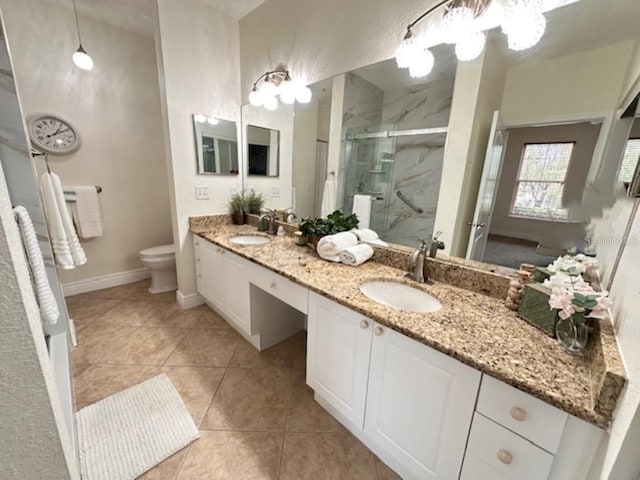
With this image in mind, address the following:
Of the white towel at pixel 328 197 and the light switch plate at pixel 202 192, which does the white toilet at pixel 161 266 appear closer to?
the light switch plate at pixel 202 192

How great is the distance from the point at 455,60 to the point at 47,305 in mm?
2085

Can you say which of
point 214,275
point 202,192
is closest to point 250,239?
point 214,275

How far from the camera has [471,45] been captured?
111cm

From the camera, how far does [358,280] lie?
1314 millimetres

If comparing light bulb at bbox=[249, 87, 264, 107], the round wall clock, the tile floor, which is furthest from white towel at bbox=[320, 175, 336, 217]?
the round wall clock

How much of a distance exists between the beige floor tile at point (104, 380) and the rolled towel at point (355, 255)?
1.45 meters

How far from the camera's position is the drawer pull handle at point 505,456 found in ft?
2.50

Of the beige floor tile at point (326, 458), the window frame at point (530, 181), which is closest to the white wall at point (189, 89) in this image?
the beige floor tile at point (326, 458)

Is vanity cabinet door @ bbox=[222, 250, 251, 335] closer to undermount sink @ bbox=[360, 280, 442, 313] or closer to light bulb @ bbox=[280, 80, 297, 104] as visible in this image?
undermount sink @ bbox=[360, 280, 442, 313]

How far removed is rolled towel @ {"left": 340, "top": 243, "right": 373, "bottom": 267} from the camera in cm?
149

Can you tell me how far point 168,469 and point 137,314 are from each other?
1.58 m

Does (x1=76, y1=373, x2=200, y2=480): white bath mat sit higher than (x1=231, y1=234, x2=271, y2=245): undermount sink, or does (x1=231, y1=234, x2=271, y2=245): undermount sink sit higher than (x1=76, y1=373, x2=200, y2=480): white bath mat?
(x1=231, y1=234, x2=271, y2=245): undermount sink

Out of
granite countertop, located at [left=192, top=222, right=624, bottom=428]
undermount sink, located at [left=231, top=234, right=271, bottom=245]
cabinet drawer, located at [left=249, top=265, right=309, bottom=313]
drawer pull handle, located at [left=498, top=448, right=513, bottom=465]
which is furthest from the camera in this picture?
undermount sink, located at [left=231, top=234, right=271, bottom=245]

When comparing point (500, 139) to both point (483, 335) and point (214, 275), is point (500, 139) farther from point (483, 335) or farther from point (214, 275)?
point (214, 275)
